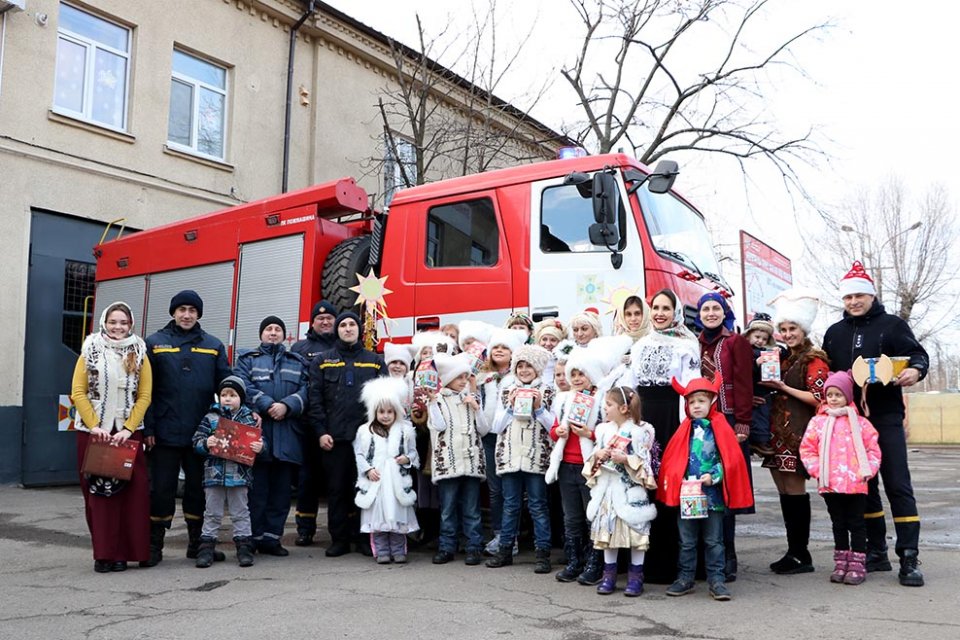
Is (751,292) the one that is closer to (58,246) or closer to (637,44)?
(637,44)

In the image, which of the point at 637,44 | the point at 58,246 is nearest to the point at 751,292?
the point at 637,44

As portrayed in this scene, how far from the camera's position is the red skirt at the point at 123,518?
589 cm

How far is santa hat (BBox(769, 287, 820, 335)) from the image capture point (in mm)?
5766

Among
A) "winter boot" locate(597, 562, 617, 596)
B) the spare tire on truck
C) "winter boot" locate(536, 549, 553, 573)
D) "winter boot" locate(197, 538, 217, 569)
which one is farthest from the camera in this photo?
the spare tire on truck

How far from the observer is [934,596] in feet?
15.9

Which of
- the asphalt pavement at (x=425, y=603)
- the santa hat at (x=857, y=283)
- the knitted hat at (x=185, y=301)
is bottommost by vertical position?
the asphalt pavement at (x=425, y=603)

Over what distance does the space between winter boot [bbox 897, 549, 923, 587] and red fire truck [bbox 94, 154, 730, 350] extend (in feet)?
8.79

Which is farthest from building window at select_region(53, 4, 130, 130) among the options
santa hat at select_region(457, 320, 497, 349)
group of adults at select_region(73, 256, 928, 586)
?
santa hat at select_region(457, 320, 497, 349)

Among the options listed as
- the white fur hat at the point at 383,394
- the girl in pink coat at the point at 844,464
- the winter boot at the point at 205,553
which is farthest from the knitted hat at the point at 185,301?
the girl in pink coat at the point at 844,464

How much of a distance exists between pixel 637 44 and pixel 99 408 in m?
15.9

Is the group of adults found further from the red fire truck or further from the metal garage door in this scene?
the metal garage door

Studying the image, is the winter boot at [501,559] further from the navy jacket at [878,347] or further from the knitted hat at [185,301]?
the knitted hat at [185,301]

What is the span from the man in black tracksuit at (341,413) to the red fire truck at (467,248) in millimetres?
1147

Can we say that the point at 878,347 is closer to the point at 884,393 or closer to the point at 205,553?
the point at 884,393
